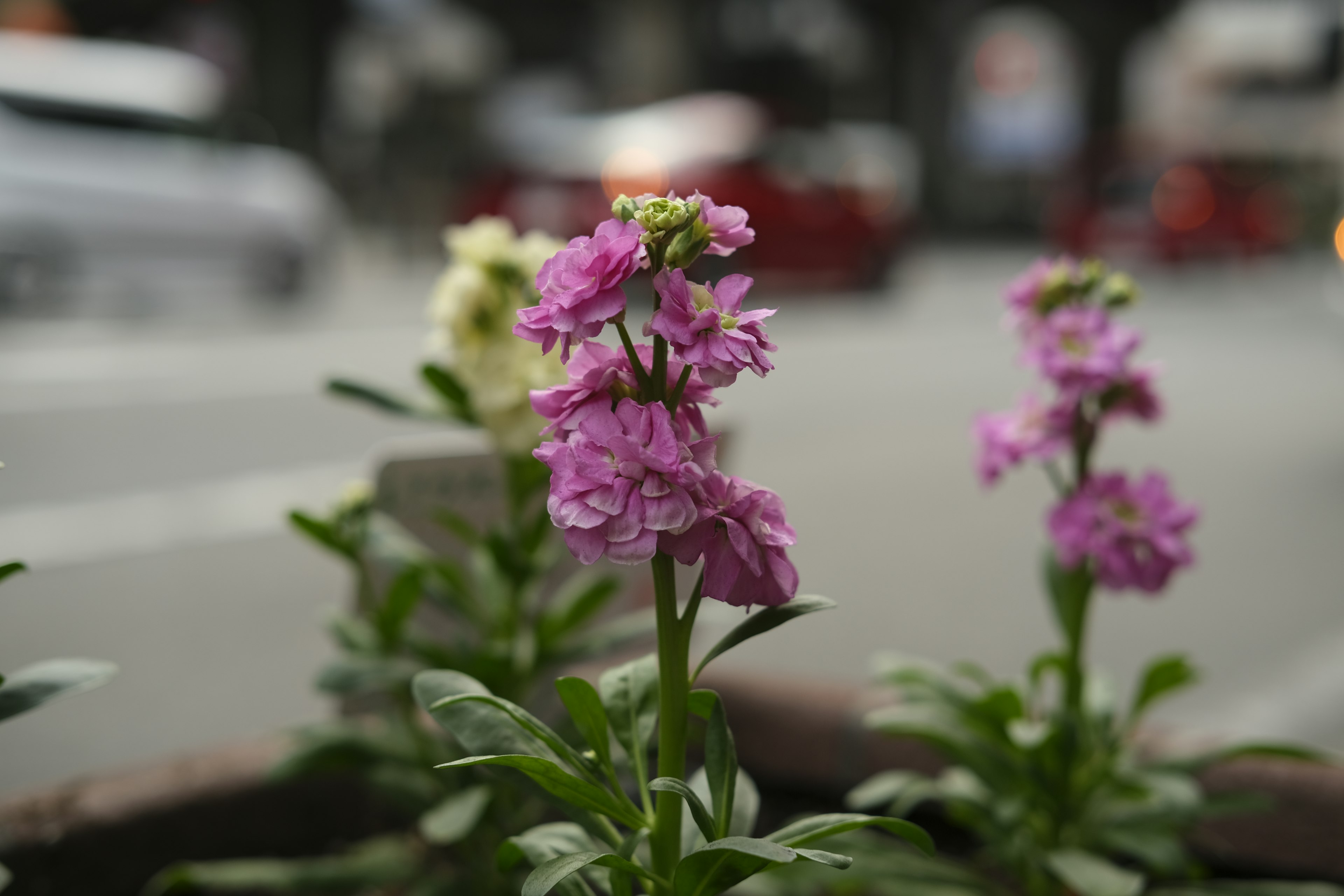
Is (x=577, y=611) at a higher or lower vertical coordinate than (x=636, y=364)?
lower

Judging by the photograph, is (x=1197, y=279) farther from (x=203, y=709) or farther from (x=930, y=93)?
(x=203, y=709)

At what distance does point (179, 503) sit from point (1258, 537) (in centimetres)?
426

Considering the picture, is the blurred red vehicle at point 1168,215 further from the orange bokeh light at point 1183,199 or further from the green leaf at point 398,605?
the green leaf at point 398,605

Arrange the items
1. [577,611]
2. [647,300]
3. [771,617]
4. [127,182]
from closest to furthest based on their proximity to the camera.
Answer: [771,617]
[577,611]
[647,300]
[127,182]

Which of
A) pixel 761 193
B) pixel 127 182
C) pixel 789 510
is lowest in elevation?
pixel 789 510

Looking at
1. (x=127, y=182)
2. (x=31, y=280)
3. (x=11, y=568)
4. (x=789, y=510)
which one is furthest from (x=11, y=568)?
(x=127, y=182)

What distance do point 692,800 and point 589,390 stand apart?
36cm

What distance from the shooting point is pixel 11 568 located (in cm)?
133

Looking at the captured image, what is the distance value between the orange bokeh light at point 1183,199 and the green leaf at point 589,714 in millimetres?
16940

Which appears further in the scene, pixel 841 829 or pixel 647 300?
pixel 647 300

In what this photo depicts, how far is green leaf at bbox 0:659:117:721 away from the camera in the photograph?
1.38 metres

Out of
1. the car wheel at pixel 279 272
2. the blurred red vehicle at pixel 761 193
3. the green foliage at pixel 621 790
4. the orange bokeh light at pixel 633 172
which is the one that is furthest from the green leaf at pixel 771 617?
the car wheel at pixel 279 272

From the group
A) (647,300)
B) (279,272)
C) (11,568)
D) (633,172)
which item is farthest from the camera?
(279,272)

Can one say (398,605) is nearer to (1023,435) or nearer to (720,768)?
(720,768)
